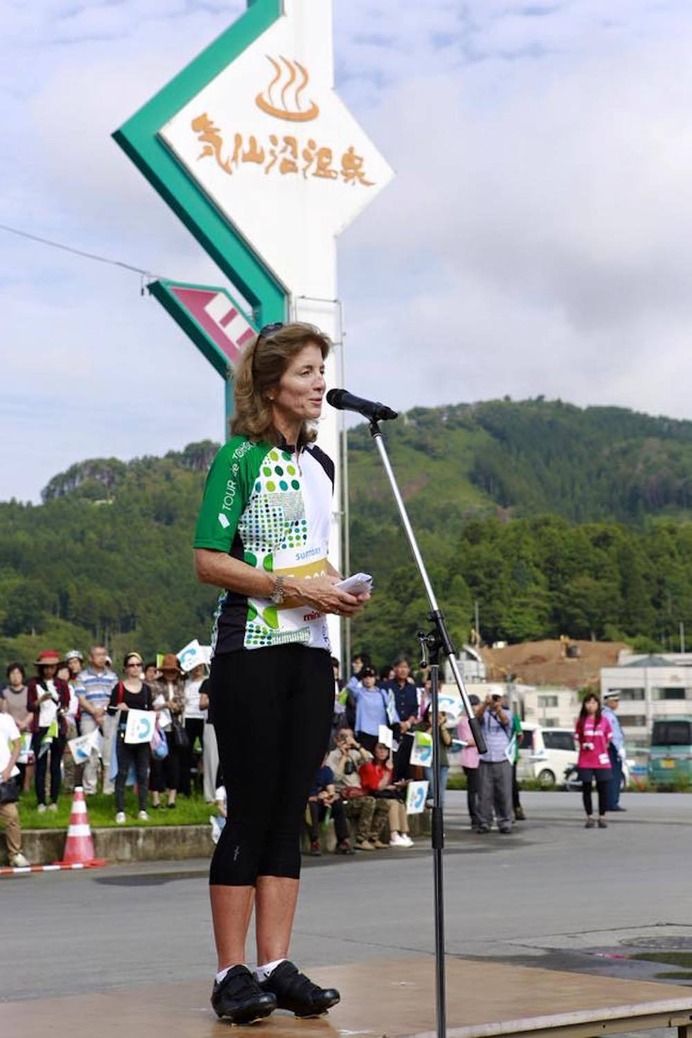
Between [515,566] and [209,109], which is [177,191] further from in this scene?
[515,566]

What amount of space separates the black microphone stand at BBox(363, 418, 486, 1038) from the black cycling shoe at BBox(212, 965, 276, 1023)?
513 mm

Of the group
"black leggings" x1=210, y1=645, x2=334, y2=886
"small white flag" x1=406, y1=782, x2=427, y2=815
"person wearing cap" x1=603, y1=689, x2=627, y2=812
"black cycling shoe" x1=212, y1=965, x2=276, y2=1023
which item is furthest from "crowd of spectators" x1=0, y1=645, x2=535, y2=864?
"black cycling shoe" x1=212, y1=965, x2=276, y2=1023

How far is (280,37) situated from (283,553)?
58.6 feet

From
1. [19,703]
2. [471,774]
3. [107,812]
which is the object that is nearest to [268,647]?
[19,703]

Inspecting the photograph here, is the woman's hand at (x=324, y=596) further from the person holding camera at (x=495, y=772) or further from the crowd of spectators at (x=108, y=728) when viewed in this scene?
the person holding camera at (x=495, y=772)

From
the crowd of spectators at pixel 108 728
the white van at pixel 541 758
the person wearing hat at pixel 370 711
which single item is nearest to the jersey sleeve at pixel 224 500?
the crowd of spectators at pixel 108 728

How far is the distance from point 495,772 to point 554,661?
151219 millimetres

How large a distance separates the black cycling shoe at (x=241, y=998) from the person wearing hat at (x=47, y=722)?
508 inches

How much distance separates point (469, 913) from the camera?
10961mm

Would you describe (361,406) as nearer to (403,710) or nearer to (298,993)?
(298,993)

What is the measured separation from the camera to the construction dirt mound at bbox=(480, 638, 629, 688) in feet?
541

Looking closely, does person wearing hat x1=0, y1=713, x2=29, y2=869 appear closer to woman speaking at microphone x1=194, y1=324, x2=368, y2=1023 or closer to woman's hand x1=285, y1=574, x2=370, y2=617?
woman speaking at microphone x1=194, y1=324, x2=368, y2=1023

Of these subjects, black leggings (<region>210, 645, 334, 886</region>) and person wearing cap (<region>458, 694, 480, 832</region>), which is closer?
black leggings (<region>210, 645, 334, 886</region>)

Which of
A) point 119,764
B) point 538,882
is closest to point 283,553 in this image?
point 538,882
